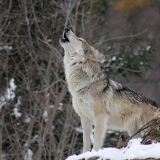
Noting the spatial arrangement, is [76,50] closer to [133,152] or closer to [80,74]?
[80,74]

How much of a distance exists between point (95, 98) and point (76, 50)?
2.69ft

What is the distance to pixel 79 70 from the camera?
7.87m

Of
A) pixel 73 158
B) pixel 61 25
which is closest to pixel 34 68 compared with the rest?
pixel 61 25

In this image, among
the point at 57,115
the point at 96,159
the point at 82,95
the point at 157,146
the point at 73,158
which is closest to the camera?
the point at 157,146

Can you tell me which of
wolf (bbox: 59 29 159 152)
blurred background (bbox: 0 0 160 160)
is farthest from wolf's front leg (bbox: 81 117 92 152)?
blurred background (bbox: 0 0 160 160)

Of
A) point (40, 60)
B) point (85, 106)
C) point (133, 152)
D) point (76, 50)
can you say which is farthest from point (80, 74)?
point (40, 60)

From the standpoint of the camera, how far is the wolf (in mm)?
7645

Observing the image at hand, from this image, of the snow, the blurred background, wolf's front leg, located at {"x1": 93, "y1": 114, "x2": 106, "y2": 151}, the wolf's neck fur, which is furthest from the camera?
the blurred background

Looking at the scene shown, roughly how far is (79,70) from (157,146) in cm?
392

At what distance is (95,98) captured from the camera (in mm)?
7707

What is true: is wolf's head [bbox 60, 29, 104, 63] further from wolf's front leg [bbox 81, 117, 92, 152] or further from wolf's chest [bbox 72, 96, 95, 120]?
wolf's front leg [bbox 81, 117, 92, 152]

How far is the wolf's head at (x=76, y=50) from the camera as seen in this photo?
308 inches

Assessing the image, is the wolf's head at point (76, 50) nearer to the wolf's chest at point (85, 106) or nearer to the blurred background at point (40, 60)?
the wolf's chest at point (85, 106)

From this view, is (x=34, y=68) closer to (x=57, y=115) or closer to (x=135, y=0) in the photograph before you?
(x=57, y=115)
